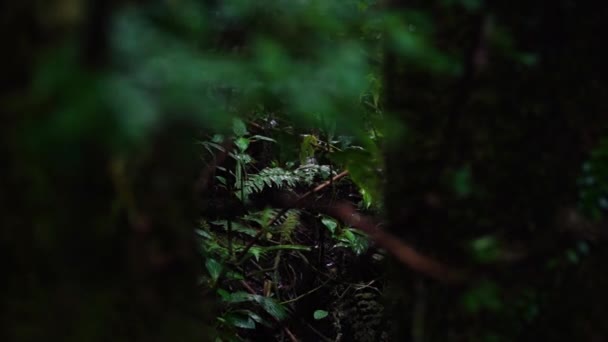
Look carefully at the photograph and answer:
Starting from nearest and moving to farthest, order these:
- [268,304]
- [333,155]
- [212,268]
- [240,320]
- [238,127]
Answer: [333,155]
[238,127]
[212,268]
[240,320]
[268,304]

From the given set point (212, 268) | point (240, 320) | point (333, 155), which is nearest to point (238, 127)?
point (212, 268)

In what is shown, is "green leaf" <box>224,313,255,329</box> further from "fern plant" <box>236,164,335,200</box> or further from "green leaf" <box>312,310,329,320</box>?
"fern plant" <box>236,164,335,200</box>

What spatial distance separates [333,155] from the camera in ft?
6.38

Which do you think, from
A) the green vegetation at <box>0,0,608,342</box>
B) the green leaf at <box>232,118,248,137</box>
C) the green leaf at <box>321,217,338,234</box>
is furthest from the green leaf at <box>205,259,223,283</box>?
the green vegetation at <box>0,0,608,342</box>

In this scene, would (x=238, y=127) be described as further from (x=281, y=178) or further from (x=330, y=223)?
(x=330, y=223)

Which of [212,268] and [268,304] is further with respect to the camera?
[268,304]

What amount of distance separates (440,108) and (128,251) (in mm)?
651

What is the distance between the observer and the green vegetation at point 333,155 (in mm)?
879

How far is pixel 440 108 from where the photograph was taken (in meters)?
1.35

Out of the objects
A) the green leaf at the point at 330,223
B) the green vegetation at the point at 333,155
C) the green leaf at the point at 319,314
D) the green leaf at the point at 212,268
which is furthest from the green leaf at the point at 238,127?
the green leaf at the point at 319,314

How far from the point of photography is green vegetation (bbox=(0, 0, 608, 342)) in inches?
34.6

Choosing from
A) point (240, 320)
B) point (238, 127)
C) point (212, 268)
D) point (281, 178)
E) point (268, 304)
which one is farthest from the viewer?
point (281, 178)

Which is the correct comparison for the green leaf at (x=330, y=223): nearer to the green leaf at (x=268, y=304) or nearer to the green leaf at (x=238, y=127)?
the green leaf at (x=268, y=304)

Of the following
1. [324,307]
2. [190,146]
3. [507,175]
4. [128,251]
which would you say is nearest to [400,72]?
[507,175]
